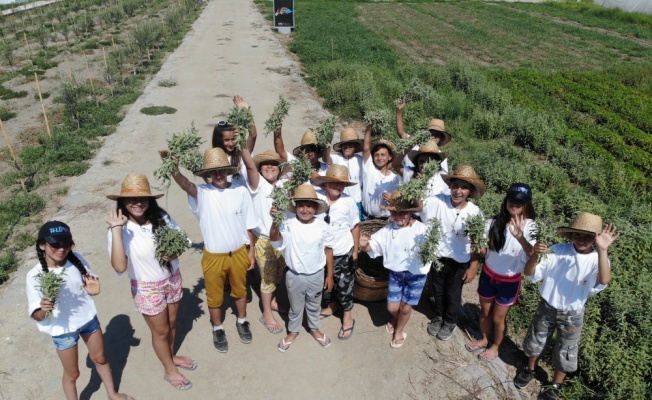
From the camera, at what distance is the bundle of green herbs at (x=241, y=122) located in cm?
504

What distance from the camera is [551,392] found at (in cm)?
475

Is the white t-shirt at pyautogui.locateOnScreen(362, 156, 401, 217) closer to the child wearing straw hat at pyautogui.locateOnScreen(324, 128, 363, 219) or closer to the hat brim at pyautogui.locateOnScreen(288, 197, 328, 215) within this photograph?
the child wearing straw hat at pyautogui.locateOnScreen(324, 128, 363, 219)

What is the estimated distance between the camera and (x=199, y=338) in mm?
5496

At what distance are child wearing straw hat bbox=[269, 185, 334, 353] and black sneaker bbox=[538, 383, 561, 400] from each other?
257 centimetres

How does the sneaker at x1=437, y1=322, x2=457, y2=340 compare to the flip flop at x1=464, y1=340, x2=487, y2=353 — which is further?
the sneaker at x1=437, y1=322, x2=457, y2=340

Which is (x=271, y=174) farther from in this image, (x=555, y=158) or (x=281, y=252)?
(x=555, y=158)

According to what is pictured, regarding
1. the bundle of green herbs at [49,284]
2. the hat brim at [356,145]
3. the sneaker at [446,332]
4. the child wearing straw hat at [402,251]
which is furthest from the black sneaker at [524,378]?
the bundle of green herbs at [49,284]

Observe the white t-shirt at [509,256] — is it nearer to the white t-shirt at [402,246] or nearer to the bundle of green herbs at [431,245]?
the bundle of green herbs at [431,245]

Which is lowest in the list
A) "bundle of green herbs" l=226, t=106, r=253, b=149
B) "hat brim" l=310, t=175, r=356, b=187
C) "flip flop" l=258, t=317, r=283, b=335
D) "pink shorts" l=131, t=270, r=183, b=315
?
"flip flop" l=258, t=317, r=283, b=335

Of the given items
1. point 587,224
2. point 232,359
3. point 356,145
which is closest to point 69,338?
point 232,359

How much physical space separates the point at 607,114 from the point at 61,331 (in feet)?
47.9

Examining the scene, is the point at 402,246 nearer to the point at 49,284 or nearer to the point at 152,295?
the point at 152,295

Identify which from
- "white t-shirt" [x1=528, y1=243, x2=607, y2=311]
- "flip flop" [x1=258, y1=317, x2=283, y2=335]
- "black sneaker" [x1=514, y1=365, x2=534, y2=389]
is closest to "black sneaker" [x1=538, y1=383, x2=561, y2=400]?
"black sneaker" [x1=514, y1=365, x2=534, y2=389]

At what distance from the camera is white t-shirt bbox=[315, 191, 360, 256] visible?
5.01 m
